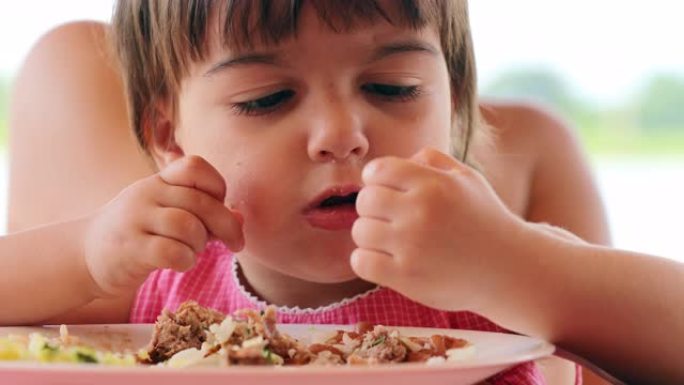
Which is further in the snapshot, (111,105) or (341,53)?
(111,105)

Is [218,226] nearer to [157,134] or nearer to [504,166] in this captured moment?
[157,134]

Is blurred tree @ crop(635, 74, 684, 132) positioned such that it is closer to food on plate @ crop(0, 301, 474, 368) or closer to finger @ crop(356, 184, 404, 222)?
food on plate @ crop(0, 301, 474, 368)

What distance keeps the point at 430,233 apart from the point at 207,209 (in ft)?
0.91

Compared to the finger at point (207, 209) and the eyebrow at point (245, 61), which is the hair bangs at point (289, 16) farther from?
the finger at point (207, 209)

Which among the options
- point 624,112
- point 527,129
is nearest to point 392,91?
point 527,129

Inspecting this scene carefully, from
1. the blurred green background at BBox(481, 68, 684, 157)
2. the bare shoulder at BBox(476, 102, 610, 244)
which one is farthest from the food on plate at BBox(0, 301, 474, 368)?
the blurred green background at BBox(481, 68, 684, 157)

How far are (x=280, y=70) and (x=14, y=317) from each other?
352 millimetres

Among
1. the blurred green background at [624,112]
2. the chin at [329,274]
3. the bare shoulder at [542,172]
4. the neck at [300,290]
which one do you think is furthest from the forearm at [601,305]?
the blurred green background at [624,112]

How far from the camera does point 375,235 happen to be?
79 centimetres

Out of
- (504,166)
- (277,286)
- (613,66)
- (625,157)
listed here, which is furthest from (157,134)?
(625,157)

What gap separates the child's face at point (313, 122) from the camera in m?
1.01

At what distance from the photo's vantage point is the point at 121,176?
1515 mm

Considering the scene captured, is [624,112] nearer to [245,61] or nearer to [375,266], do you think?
[245,61]

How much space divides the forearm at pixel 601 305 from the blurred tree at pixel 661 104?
324 centimetres
